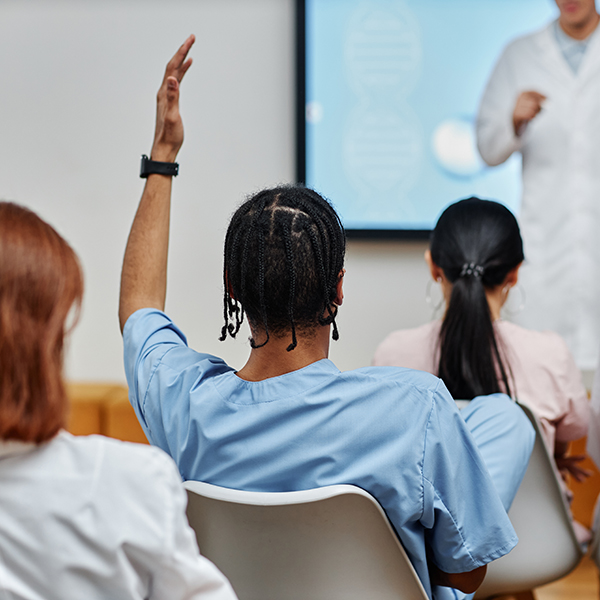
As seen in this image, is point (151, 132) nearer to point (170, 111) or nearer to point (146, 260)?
point (170, 111)

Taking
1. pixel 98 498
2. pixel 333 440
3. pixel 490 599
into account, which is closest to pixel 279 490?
pixel 333 440

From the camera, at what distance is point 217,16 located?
227 cm

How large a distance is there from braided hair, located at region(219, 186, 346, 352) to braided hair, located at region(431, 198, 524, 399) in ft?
1.74

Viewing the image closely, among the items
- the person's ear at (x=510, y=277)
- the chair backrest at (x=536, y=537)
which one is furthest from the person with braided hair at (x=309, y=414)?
the person's ear at (x=510, y=277)

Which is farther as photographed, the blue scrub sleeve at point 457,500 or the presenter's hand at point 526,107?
the presenter's hand at point 526,107

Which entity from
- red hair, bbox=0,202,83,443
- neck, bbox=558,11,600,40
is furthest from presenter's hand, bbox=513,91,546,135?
red hair, bbox=0,202,83,443

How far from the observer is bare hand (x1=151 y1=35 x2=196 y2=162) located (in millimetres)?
1099

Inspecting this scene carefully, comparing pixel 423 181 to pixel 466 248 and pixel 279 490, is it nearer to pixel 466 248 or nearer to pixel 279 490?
pixel 466 248

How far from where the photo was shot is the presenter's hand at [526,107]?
222 centimetres

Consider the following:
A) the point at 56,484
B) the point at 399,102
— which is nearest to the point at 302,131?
the point at 399,102

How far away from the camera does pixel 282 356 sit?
2.85 feet

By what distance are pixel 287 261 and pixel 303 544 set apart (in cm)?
34

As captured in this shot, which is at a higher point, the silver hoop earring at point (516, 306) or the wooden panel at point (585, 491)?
the silver hoop earring at point (516, 306)

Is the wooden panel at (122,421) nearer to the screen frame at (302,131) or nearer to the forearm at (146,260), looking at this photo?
the screen frame at (302,131)
